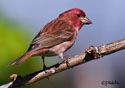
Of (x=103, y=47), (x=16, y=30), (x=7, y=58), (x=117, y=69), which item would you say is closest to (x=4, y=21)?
(x=16, y=30)

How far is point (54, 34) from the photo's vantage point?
650 cm

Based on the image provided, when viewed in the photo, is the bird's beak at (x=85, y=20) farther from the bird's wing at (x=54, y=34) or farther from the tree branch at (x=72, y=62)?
the tree branch at (x=72, y=62)

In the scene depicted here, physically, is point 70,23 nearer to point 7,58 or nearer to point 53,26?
point 53,26

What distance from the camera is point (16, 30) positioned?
598 centimetres

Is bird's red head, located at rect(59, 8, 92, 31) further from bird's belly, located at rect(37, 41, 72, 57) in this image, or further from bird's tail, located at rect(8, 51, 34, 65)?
bird's tail, located at rect(8, 51, 34, 65)

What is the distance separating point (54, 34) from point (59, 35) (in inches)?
3.7

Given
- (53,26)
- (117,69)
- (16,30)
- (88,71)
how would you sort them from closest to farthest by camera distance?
(16,30) < (53,26) < (117,69) < (88,71)

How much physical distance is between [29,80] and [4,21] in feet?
4.19

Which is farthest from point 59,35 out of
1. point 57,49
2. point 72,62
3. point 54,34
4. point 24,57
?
point 72,62

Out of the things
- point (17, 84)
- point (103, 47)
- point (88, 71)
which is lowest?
point (88, 71)

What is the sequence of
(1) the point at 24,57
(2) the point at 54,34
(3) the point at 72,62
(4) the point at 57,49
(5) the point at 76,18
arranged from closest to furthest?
(3) the point at 72,62 < (1) the point at 24,57 < (4) the point at 57,49 < (2) the point at 54,34 < (5) the point at 76,18

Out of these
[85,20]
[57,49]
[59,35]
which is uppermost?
[85,20]

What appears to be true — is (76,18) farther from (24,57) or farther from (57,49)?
(24,57)

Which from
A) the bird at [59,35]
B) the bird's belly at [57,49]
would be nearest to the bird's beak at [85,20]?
the bird at [59,35]
